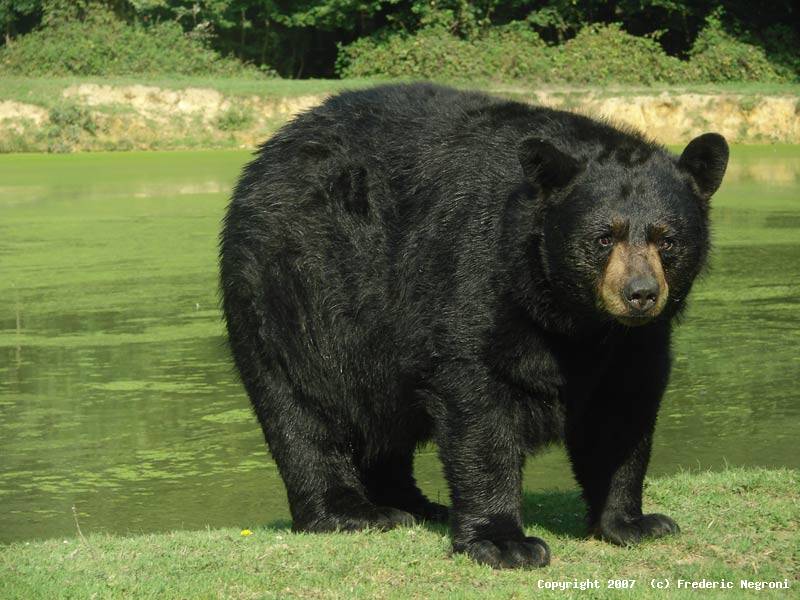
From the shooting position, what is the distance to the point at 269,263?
6824 millimetres

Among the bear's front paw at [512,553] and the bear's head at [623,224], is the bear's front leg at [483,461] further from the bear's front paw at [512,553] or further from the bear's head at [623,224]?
the bear's head at [623,224]

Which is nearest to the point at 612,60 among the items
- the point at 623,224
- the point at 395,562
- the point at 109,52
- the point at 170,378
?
the point at 109,52

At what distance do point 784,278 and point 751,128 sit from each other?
15.5 metres

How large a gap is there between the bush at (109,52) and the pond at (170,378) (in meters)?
15.4

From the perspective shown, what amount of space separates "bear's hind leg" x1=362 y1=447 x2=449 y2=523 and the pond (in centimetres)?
87

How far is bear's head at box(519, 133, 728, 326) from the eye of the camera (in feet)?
18.0

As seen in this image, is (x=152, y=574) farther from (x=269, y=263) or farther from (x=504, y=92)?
(x=504, y=92)

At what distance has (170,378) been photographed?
1148 centimetres

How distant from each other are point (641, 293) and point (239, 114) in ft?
82.8

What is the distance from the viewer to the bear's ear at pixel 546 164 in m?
5.66

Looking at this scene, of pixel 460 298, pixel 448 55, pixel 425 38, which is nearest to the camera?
pixel 460 298

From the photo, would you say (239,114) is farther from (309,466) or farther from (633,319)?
(633,319)

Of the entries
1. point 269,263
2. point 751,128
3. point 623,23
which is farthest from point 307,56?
point 269,263

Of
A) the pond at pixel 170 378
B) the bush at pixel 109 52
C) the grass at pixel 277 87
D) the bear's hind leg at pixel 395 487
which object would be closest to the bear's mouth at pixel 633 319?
the bear's hind leg at pixel 395 487
